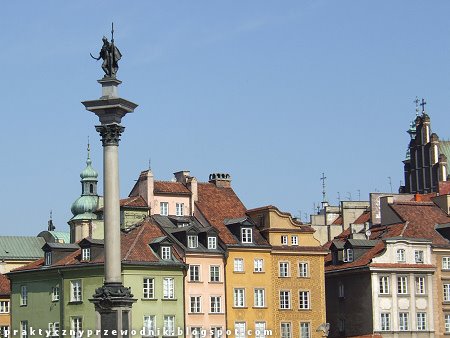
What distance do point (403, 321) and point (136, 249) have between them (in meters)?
21.0

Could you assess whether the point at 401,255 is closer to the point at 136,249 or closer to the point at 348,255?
the point at 348,255

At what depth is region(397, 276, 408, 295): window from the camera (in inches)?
3949

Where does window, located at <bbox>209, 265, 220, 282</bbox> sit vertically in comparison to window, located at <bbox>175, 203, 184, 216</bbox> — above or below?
below

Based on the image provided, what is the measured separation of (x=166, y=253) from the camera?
94312 mm

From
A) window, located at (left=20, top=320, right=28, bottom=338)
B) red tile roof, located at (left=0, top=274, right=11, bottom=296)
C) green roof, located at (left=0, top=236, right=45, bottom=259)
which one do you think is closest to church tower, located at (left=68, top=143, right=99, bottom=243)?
green roof, located at (left=0, top=236, right=45, bottom=259)

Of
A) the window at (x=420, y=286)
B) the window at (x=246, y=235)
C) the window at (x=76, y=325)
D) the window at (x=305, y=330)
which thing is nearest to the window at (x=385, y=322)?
the window at (x=420, y=286)

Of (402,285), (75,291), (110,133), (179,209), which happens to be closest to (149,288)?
(75,291)

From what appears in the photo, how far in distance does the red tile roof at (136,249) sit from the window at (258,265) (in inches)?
238

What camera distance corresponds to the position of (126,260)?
91.7 metres

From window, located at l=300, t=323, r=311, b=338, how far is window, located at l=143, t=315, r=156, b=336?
11909 mm

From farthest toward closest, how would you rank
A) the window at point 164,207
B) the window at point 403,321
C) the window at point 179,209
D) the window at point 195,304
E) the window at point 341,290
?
the window at point 341,290
the window at point 179,209
the window at point 164,207
the window at point 403,321
the window at point 195,304

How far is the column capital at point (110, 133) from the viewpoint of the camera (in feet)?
181

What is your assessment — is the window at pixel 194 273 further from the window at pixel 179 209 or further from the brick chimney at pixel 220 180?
the brick chimney at pixel 220 180

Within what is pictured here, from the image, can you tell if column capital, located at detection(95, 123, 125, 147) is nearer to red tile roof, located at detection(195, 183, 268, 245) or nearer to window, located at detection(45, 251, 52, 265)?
red tile roof, located at detection(195, 183, 268, 245)
